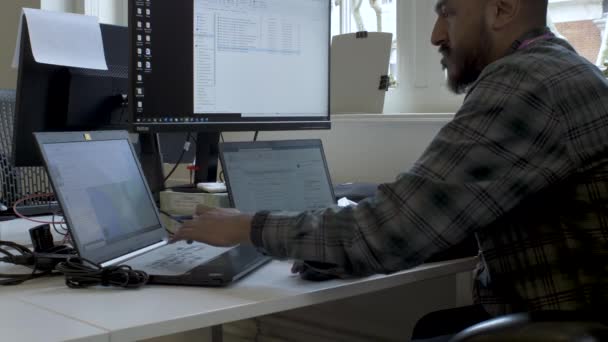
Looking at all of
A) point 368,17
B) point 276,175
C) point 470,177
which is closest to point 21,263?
point 276,175

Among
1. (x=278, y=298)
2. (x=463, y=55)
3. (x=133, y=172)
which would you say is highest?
(x=463, y=55)

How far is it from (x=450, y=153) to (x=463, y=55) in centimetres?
29

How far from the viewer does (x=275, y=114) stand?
1.74 m

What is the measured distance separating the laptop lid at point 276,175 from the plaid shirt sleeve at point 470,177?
400mm

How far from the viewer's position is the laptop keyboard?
121 cm

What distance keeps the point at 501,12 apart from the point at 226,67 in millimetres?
657

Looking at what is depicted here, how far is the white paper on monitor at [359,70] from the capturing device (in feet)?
7.01

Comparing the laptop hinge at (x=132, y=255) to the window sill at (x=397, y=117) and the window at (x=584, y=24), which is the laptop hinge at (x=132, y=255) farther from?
the window at (x=584, y=24)

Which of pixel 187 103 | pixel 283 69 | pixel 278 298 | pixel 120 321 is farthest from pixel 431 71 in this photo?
pixel 120 321

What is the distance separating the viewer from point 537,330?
0.84 meters

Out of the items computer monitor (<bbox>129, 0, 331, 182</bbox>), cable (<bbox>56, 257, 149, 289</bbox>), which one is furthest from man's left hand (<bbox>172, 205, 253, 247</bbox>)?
computer monitor (<bbox>129, 0, 331, 182</bbox>)

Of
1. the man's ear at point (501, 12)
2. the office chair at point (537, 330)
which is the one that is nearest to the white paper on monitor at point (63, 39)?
the man's ear at point (501, 12)

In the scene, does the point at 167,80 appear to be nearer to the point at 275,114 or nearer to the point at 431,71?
the point at 275,114

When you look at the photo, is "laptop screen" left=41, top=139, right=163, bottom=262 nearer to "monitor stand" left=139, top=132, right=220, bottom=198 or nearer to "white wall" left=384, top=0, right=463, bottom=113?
"monitor stand" left=139, top=132, right=220, bottom=198
